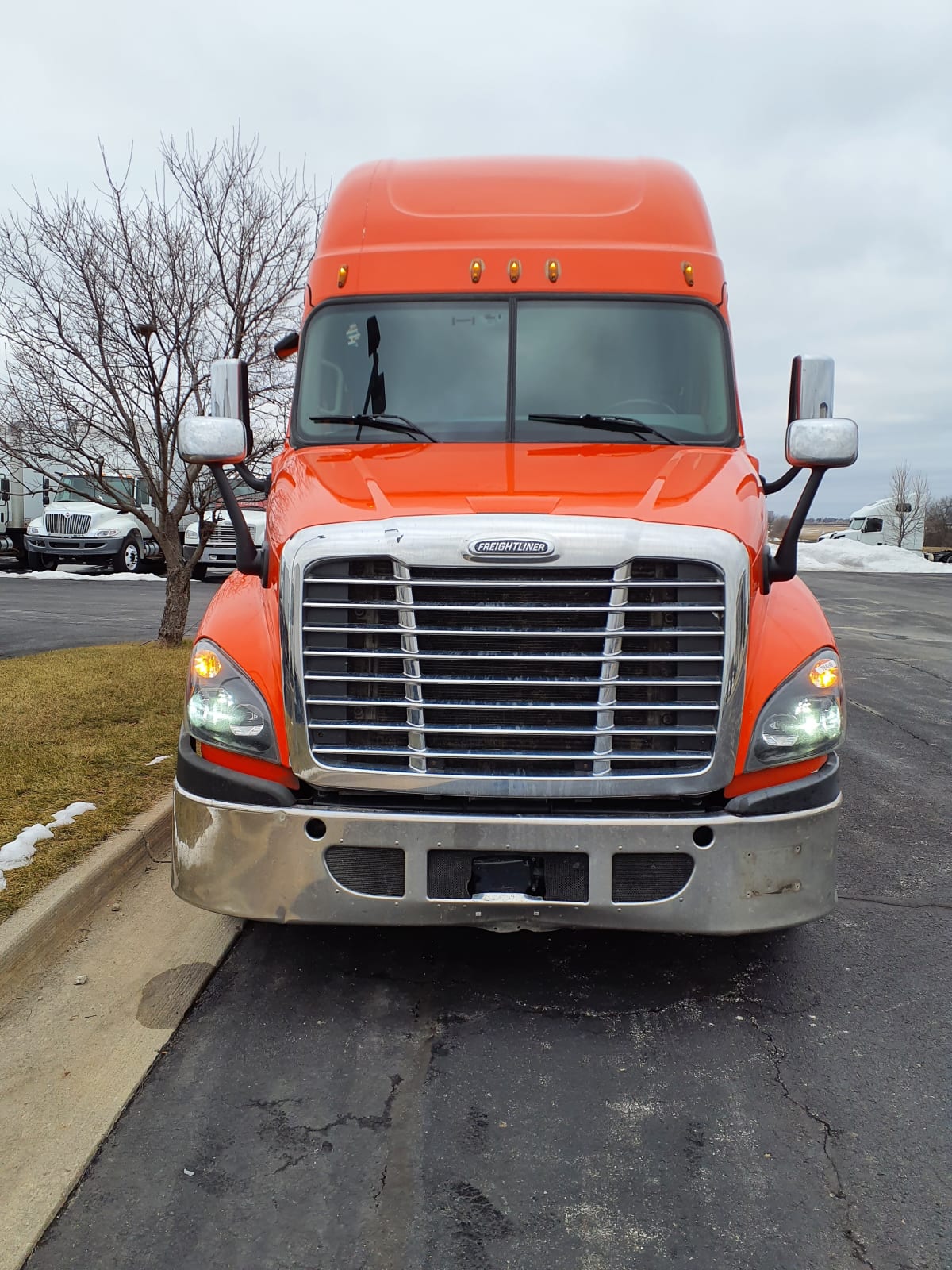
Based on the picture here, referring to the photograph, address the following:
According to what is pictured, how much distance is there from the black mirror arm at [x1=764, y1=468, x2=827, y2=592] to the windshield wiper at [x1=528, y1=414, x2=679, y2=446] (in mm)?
629

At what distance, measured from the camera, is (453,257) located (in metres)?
4.62

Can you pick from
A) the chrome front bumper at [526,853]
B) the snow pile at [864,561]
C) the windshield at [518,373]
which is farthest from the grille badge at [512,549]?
the snow pile at [864,561]

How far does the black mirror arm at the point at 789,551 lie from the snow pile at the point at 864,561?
111 feet

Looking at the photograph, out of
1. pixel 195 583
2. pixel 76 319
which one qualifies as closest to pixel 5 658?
pixel 76 319

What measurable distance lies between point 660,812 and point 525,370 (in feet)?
6.83

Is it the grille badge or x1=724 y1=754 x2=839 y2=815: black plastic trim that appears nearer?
the grille badge

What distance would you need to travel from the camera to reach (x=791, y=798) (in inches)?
129

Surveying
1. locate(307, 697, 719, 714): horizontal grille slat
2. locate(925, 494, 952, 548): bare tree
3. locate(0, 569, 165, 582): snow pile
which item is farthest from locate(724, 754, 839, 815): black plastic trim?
locate(925, 494, 952, 548): bare tree

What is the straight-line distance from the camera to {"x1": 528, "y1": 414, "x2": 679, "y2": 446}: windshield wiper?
13.7ft

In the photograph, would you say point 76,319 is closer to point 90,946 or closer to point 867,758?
point 90,946

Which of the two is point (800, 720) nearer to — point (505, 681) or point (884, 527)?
point (505, 681)

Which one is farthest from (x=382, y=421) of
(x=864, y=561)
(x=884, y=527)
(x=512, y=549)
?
(x=884, y=527)

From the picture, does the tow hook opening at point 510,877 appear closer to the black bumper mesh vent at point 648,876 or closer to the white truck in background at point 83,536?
the black bumper mesh vent at point 648,876

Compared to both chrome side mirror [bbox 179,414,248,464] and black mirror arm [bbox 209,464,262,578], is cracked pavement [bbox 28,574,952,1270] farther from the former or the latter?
chrome side mirror [bbox 179,414,248,464]
